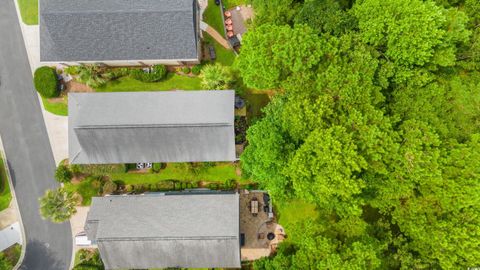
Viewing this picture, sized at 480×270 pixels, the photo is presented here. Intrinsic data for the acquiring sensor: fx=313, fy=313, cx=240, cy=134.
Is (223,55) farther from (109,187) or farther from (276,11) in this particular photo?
(109,187)

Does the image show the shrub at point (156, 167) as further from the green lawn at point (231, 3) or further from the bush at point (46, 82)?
the green lawn at point (231, 3)

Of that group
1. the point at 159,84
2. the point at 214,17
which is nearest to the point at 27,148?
the point at 159,84

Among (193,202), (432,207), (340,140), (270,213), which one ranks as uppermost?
(340,140)

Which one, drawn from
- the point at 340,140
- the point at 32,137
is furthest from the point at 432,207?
the point at 32,137

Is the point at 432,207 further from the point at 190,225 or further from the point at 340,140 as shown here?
the point at 190,225

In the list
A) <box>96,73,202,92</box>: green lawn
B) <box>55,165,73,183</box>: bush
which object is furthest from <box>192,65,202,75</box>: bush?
<box>55,165,73,183</box>: bush

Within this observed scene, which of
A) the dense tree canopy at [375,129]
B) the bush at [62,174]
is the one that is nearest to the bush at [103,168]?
the bush at [62,174]
